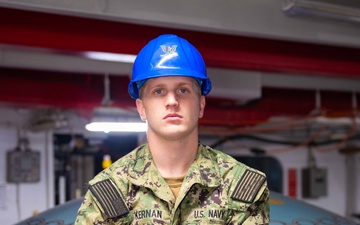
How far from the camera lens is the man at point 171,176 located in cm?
119

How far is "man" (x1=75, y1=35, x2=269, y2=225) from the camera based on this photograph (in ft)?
3.91

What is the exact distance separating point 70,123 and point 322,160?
303 centimetres

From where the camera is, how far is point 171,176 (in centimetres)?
128

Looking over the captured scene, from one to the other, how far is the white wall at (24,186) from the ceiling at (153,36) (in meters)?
0.51

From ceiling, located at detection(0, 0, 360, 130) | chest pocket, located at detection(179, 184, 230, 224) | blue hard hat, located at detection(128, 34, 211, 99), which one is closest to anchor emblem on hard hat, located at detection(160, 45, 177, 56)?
blue hard hat, located at detection(128, 34, 211, 99)

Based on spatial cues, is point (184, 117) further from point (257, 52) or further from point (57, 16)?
point (257, 52)

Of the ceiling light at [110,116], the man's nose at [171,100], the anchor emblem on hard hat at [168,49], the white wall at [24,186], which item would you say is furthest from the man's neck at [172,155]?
the white wall at [24,186]

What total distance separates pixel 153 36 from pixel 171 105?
95 centimetres

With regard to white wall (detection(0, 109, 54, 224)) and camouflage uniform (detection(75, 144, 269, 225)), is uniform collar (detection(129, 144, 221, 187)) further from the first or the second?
white wall (detection(0, 109, 54, 224))

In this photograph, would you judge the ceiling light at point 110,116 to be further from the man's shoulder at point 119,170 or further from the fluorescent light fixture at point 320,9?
the man's shoulder at point 119,170

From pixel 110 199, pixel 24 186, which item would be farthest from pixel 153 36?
pixel 24 186

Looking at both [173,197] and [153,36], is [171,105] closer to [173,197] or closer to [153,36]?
[173,197]

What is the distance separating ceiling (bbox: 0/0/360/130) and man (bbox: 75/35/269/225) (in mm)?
709

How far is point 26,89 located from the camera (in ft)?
8.63
